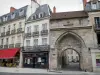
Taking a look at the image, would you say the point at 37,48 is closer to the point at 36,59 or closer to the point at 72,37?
the point at 36,59

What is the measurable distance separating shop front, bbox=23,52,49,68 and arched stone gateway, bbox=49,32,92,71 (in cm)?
112

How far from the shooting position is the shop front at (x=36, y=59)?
18.4m

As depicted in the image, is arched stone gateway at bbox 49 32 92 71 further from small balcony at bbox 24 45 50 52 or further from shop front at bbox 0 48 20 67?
shop front at bbox 0 48 20 67

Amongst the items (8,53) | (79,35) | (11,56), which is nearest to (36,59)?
(11,56)

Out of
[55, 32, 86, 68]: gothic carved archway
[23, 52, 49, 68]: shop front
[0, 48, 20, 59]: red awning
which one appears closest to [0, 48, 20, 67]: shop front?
[0, 48, 20, 59]: red awning

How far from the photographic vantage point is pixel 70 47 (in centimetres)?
1775

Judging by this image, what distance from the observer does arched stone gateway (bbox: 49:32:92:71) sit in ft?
53.1

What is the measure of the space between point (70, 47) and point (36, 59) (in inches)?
220

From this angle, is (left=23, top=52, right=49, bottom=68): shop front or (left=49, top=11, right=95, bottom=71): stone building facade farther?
(left=23, top=52, right=49, bottom=68): shop front

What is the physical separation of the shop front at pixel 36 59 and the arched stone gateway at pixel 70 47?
1.12m

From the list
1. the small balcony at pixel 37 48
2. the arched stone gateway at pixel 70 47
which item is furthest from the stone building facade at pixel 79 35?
the small balcony at pixel 37 48

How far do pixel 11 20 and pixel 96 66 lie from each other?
53.8ft

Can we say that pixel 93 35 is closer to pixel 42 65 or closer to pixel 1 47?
pixel 42 65

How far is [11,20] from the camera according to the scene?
23.2m
